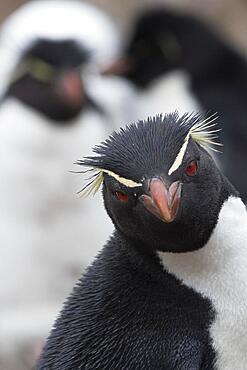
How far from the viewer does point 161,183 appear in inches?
96.7

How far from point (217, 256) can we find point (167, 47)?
3348 millimetres

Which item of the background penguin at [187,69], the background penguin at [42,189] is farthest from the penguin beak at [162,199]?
the background penguin at [187,69]

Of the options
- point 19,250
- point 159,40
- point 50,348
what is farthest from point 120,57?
point 50,348

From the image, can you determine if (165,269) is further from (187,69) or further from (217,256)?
(187,69)

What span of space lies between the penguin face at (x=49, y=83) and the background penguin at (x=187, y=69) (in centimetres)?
49

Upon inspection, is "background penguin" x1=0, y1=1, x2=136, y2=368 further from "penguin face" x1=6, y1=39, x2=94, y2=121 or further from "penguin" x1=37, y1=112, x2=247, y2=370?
"penguin" x1=37, y1=112, x2=247, y2=370

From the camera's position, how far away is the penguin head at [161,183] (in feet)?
8.13

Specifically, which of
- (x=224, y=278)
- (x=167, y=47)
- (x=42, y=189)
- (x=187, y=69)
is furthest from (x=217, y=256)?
(x=167, y=47)

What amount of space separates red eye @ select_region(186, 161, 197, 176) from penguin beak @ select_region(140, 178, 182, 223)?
0.06m

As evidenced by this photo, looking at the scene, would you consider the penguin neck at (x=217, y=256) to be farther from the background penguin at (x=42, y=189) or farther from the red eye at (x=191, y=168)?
the background penguin at (x=42, y=189)

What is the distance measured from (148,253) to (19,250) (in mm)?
2533

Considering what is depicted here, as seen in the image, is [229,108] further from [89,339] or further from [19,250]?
[89,339]

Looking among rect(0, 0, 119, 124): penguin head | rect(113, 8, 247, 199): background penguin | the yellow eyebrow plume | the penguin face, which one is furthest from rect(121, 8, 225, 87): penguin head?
the yellow eyebrow plume

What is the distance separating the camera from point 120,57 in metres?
5.99
